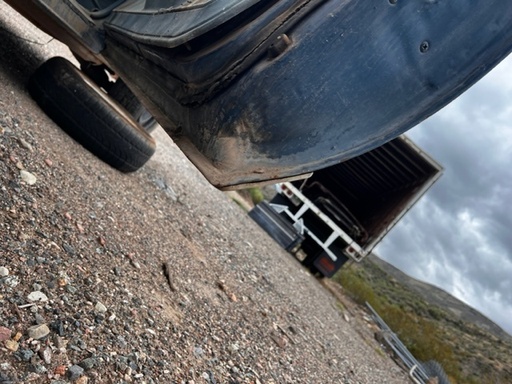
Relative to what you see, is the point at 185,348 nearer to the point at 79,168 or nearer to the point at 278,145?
the point at 278,145

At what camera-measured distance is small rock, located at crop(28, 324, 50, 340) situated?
1261mm

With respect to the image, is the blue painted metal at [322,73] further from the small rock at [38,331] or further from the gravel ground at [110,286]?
the small rock at [38,331]

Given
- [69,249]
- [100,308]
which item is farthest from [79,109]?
[100,308]

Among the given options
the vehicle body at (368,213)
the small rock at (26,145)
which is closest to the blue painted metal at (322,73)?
the small rock at (26,145)

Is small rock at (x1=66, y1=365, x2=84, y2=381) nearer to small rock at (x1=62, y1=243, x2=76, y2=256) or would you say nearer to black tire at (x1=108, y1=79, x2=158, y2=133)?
small rock at (x1=62, y1=243, x2=76, y2=256)

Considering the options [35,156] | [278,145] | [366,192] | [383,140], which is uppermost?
[366,192]

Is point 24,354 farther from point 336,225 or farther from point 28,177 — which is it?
point 336,225

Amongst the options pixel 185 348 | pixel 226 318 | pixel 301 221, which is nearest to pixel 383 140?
pixel 185 348

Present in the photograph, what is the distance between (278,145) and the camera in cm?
154

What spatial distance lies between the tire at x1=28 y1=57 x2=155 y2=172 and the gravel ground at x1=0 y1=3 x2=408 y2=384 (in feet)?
0.35

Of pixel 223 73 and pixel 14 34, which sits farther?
pixel 14 34

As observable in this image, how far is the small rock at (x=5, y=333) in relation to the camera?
119 centimetres

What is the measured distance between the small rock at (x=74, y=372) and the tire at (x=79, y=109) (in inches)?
69.0

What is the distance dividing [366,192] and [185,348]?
9.46 metres
